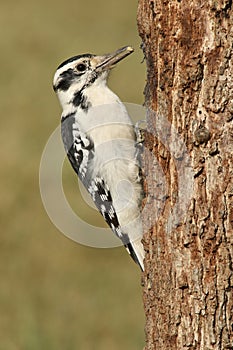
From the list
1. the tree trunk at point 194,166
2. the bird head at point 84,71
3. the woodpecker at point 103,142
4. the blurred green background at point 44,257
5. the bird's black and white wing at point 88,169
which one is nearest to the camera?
the tree trunk at point 194,166

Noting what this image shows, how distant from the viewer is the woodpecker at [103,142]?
5.94 meters

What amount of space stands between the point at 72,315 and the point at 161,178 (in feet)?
12.5

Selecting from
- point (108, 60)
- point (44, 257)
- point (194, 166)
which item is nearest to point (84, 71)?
point (108, 60)

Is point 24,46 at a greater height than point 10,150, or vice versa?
point 24,46

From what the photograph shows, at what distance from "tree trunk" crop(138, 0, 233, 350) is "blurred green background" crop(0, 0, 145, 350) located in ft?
9.73

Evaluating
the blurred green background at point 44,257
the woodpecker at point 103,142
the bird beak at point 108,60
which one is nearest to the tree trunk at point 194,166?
the woodpecker at point 103,142

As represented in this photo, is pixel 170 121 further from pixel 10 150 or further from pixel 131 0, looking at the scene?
pixel 131 0

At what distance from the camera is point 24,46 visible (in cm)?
1775

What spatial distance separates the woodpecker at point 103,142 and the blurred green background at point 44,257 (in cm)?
179

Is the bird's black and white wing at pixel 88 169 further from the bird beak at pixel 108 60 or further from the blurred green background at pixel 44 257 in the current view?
the blurred green background at pixel 44 257

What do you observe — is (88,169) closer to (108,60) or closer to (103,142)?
(103,142)

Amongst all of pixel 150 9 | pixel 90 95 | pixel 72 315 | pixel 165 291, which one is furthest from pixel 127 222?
pixel 72 315

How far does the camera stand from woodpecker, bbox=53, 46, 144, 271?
594cm

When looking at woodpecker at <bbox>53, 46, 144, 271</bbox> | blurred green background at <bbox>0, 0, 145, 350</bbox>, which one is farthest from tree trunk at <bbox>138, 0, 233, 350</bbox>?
blurred green background at <bbox>0, 0, 145, 350</bbox>
